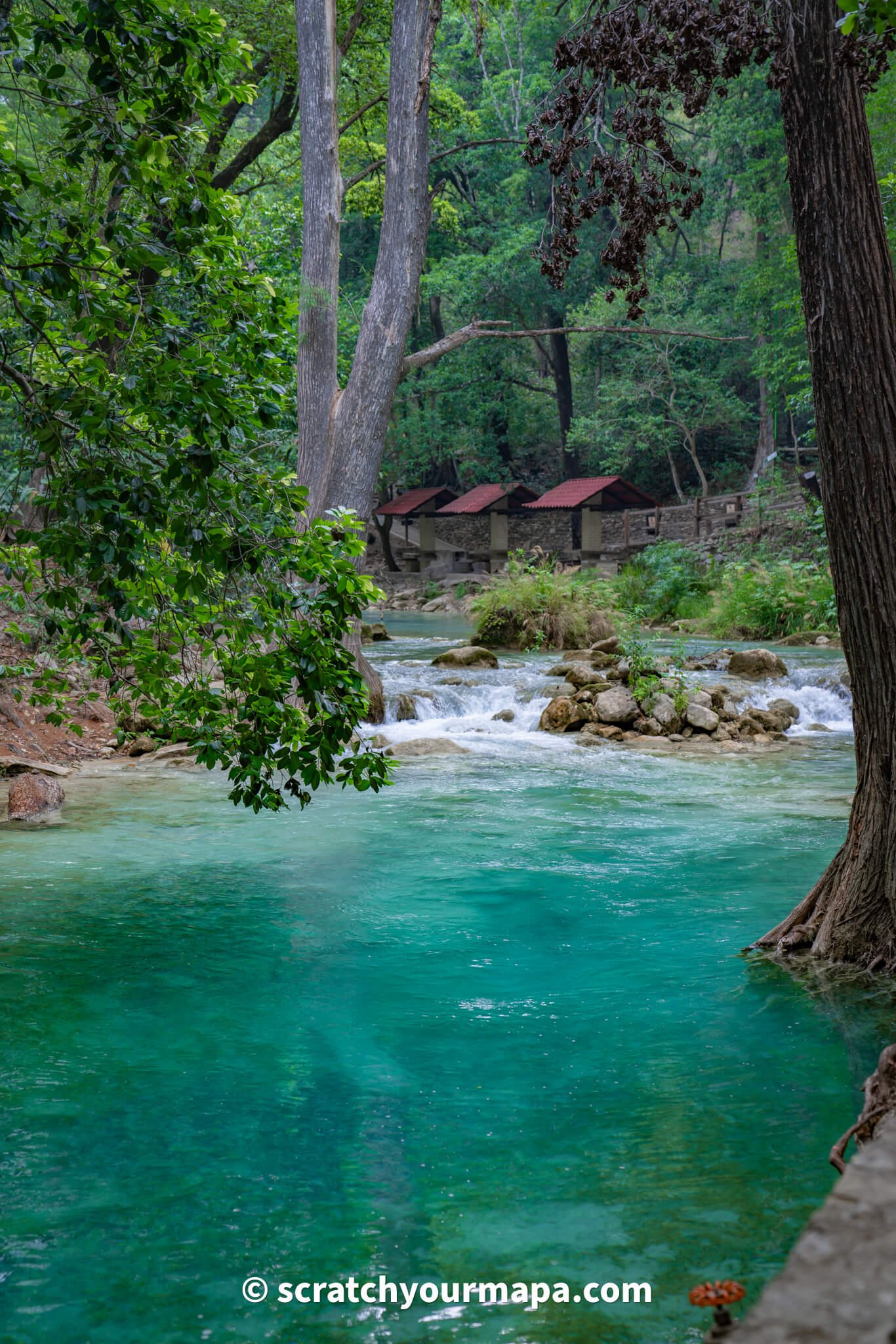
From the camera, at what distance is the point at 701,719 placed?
13281mm

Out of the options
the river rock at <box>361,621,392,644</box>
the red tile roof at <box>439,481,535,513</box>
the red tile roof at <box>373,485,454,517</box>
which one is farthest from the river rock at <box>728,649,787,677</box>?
the red tile roof at <box>373,485,454,517</box>

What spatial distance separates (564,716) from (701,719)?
1.64 meters

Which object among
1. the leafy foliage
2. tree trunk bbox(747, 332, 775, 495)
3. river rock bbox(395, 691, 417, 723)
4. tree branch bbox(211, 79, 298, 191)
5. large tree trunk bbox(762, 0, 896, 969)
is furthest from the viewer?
tree trunk bbox(747, 332, 775, 495)

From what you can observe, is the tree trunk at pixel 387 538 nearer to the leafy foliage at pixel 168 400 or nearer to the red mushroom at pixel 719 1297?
the leafy foliage at pixel 168 400

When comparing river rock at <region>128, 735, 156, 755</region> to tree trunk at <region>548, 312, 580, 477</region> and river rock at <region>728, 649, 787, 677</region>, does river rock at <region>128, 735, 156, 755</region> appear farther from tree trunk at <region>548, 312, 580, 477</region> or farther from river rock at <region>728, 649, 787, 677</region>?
tree trunk at <region>548, 312, 580, 477</region>

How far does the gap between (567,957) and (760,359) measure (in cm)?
2780

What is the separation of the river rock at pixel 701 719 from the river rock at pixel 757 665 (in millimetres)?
3182

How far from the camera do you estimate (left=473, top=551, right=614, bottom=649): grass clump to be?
19.9 metres

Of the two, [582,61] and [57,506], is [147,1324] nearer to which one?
[57,506]

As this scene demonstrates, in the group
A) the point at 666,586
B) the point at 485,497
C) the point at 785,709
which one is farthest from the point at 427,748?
the point at 485,497

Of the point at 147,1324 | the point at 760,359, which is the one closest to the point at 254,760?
the point at 147,1324

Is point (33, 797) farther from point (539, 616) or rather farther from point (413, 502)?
point (413, 502)

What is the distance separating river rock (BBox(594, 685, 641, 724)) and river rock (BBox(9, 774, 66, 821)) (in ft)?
21.4

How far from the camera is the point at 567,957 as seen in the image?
5.90 metres
